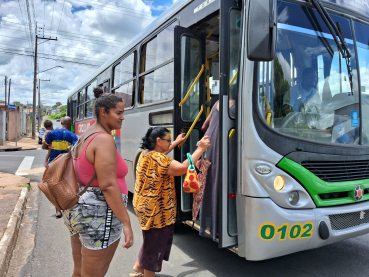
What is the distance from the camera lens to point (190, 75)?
3.84m

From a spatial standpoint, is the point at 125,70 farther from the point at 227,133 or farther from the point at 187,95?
the point at 227,133

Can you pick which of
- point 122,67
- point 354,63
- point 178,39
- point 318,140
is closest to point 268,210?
point 318,140

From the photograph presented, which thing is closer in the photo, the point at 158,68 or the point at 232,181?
the point at 232,181

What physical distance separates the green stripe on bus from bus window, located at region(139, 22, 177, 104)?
6.25 ft

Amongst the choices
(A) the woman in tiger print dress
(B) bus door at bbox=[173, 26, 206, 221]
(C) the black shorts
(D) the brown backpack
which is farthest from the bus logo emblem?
(D) the brown backpack

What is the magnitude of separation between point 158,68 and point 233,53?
5.51 feet

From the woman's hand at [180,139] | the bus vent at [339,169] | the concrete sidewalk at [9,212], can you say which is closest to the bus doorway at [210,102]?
the woman's hand at [180,139]

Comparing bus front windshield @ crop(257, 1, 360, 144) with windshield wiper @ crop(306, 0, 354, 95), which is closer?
bus front windshield @ crop(257, 1, 360, 144)

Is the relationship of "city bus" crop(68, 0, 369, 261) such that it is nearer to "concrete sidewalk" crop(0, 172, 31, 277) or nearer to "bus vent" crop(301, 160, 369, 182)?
"bus vent" crop(301, 160, 369, 182)

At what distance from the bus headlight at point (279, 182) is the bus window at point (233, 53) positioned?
69 cm

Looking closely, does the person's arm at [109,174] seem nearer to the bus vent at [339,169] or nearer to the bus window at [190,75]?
the bus vent at [339,169]

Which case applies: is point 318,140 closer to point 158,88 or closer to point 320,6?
point 320,6

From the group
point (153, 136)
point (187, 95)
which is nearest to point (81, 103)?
point (187, 95)

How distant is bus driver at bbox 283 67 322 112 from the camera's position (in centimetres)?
298
